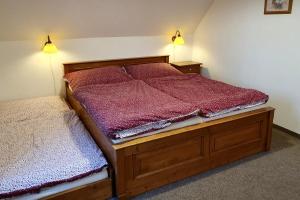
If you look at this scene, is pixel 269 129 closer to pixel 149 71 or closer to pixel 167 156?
pixel 167 156

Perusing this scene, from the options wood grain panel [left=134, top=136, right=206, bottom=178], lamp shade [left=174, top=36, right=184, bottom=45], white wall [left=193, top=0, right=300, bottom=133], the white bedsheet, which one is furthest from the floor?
lamp shade [left=174, top=36, right=184, bottom=45]

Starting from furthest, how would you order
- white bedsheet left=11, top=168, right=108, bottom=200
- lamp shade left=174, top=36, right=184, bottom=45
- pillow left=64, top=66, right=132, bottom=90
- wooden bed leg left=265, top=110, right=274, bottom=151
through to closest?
lamp shade left=174, top=36, right=184, bottom=45 < pillow left=64, top=66, right=132, bottom=90 < wooden bed leg left=265, top=110, right=274, bottom=151 < white bedsheet left=11, top=168, right=108, bottom=200

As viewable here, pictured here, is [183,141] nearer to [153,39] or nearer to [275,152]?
[275,152]

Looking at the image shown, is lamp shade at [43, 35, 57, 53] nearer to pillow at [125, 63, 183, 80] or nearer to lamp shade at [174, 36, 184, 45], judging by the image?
pillow at [125, 63, 183, 80]

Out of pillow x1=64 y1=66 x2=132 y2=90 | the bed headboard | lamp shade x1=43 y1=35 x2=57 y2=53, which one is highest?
lamp shade x1=43 y1=35 x2=57 y2=53

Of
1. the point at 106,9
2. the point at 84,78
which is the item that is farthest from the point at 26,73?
the point at 106,9

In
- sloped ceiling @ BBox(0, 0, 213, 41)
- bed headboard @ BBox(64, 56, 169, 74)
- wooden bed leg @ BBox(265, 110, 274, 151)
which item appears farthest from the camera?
bed headboard @ BBox(64, 56, 169, 74)

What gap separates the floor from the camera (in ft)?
6.53

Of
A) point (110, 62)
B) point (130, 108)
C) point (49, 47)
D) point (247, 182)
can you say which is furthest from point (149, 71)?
point (247, 182)

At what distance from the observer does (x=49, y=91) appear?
349 centimetres

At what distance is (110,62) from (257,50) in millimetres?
1919

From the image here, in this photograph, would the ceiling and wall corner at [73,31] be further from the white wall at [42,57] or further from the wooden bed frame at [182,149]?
the wooden bed frame at [182,149]

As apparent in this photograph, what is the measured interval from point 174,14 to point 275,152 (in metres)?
2.22

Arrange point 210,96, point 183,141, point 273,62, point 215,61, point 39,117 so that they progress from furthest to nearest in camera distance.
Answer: point 215,61 < point 273,62 < point 39,117 < point 210,96 < point 183,141
